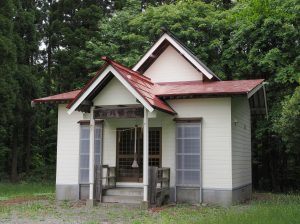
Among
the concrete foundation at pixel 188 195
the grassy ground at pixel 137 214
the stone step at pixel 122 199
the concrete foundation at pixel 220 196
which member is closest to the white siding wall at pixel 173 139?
the concrete foundation at pixel 220 196

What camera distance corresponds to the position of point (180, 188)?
1533cm

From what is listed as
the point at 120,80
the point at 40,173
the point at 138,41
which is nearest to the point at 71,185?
the point at 120,80

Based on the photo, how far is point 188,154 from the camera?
15336 mm

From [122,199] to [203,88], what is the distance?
4.96 metres

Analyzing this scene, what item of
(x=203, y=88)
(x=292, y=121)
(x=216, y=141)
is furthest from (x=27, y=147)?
(x=292, y=121)

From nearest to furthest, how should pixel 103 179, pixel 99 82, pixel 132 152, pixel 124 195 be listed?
pixel 99 82, pixel 124 195, pixel 103 179, pixel 132 152

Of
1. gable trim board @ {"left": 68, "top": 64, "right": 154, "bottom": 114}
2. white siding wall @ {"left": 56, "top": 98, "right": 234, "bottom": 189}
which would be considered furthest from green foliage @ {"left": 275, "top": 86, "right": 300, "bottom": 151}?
gable trim board @ {"left": 68, "top": 64, "right": 154, "bottom": 114}

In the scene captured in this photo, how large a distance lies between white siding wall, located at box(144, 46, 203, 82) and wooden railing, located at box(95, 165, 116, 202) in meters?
4.45

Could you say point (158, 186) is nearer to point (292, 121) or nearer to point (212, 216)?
point (212, 216)

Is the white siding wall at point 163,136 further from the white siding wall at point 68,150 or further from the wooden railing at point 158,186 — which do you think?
the white siding wall at point 68,150

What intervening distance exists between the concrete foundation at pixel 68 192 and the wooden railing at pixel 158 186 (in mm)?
3716

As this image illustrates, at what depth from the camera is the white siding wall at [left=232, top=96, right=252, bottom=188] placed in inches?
613

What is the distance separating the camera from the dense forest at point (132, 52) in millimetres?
20922

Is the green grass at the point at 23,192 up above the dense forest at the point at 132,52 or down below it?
below
